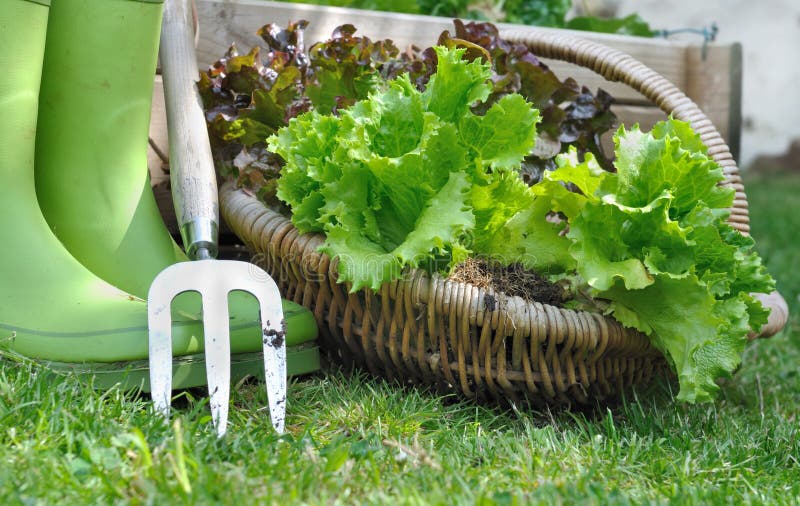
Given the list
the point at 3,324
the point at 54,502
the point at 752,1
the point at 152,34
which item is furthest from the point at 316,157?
the point at 752,1

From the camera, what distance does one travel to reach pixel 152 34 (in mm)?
1432

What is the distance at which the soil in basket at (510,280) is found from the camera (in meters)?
1.29

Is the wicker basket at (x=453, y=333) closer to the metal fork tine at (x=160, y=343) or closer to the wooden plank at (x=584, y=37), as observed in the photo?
the metal fork tine at (x=160, y=343)

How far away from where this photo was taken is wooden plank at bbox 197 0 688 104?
1863 mm

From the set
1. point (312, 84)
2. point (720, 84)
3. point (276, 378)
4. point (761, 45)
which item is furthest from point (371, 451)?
point (761, 45)

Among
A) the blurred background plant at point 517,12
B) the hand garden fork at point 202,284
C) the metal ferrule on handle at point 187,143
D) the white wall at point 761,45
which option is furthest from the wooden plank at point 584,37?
the white wall at point 761,45

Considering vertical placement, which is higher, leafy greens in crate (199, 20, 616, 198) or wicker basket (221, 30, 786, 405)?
leafy greens in crate (199, 20, 616, 198)

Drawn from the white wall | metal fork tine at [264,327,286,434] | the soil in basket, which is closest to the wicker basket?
the soil in basket

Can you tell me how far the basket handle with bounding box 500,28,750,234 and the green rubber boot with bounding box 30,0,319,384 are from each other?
91cm

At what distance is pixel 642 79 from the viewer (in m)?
1.83

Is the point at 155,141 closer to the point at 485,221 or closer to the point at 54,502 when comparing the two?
the point at 485,221

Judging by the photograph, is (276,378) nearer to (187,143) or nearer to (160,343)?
(160,343)

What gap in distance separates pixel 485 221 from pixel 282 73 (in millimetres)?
524

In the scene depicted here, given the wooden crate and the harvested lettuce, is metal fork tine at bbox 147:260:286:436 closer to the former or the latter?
the harvested lettuce
